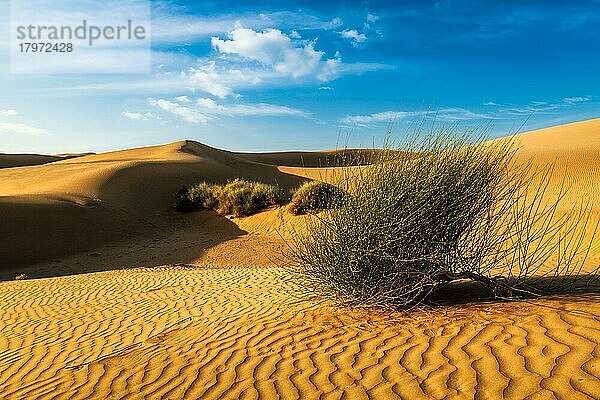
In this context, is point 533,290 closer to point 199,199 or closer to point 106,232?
point 106,232

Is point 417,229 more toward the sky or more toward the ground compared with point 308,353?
more toward the sky

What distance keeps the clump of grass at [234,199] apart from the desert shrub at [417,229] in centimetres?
1727

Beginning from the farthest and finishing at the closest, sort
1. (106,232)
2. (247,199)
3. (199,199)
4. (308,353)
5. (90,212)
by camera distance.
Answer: (199,199)
(247,199)
(90,212)
(106,232)
(308,353)

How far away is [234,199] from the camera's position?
24703 millimetres

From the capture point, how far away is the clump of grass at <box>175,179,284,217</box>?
969 inches

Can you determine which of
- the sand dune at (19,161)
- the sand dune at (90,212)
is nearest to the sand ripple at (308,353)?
the sand dune at (90,212)

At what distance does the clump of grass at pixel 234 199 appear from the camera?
24609 millimetres

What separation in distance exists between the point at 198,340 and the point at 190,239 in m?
15.6

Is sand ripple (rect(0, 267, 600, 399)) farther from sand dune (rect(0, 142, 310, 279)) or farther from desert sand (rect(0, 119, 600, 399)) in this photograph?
sand dune (rect(0, 142, 310, 279))

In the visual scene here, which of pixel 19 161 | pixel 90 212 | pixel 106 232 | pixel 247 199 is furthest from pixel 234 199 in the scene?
pixel 19 161

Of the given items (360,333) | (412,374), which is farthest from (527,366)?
(360,333)

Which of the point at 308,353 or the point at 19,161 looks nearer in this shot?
the point at 308,353

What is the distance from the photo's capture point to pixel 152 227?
24812 millimetres

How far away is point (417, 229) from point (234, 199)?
1868 centimetres
